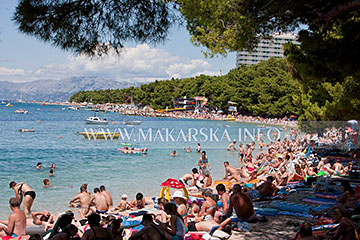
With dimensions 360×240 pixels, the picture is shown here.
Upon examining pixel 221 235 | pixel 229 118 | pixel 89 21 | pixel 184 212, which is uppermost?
pixel 89 21

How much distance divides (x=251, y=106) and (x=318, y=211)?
57.4m

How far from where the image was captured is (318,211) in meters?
7.02

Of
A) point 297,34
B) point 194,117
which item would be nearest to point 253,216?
point 297,34

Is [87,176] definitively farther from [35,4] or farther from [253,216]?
→ [35,4]

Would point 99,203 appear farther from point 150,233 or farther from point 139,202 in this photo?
point 150,233

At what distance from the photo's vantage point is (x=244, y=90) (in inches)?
2564

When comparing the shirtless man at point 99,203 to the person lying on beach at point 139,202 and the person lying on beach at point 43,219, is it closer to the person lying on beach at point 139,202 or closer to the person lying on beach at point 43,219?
the person lying on beach at point 139,202

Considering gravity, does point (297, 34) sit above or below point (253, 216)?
above

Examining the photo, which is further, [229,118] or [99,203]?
[229,118]

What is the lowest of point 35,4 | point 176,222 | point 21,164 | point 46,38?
point 21,164

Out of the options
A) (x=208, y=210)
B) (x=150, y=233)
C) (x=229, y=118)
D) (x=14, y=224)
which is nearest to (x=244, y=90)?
(x=229, y=118)

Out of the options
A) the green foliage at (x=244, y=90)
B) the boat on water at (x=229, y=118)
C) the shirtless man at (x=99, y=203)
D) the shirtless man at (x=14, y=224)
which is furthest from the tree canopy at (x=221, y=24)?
the boat on water at (x=229, y=118)

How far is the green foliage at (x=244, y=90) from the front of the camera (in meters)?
57.4

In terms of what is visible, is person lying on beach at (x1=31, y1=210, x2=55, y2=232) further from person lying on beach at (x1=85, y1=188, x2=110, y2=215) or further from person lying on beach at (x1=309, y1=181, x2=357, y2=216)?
person lying on beach at (x1=309, y1=181, x2=357, y2=216)
